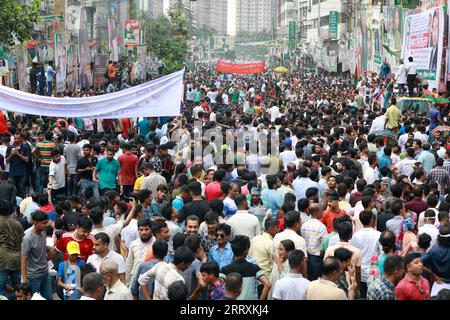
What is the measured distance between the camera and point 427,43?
23.6m

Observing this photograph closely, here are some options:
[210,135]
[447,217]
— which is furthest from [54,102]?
[447,217]

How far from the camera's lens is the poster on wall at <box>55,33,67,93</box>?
2436 cm

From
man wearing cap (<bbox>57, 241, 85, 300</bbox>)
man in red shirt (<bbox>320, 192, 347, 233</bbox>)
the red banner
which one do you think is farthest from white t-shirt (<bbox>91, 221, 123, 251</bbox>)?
the red banner

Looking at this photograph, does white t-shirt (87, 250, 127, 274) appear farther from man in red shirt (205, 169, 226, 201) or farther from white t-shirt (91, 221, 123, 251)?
man in red shirt (205, 169, 226, 201)

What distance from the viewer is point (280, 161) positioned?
43.9 ft

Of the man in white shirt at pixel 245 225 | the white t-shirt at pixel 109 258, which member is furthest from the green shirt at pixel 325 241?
the white t-shirt at pixel 109 258

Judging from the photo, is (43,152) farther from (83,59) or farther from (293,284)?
(83,59)

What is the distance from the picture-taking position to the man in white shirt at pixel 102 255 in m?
7.50

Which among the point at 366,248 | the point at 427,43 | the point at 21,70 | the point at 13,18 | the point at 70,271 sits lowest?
the point at 70,271

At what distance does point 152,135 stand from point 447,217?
748 centimetres

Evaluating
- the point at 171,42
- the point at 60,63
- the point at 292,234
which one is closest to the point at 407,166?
the point at 292,234

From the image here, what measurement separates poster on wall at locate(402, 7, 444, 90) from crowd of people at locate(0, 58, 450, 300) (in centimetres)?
794

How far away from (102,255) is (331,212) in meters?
2.94

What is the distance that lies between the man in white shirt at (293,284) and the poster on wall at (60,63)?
1838 centimetres
